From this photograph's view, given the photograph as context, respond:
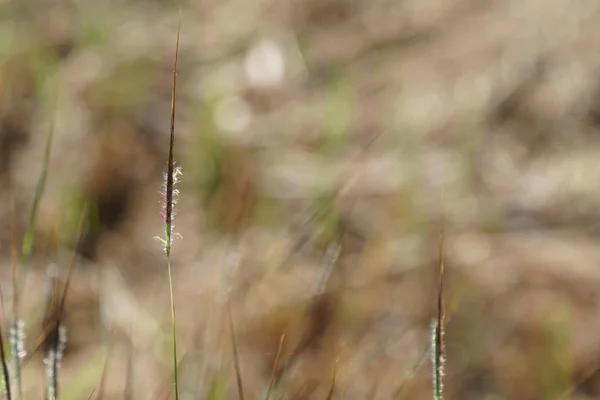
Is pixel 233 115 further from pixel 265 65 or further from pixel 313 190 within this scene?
pixel 313 190

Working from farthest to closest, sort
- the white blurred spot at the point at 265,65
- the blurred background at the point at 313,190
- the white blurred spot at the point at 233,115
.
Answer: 1. the white blurred spot at the point at 265,65
2. the white blurred spot at the point at 233,115
3. the blurred background at the point at 313,190

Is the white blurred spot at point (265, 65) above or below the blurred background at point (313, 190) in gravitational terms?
above

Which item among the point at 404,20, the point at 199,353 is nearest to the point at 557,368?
the point at 199,353

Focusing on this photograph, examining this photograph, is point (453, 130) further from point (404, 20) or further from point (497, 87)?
point (404, 20)

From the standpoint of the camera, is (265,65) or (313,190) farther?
(265,65)

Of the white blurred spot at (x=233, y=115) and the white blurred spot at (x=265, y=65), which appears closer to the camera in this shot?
the white blurred spot at (x=233, y=115)

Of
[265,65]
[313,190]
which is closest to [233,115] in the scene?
[265,65]
